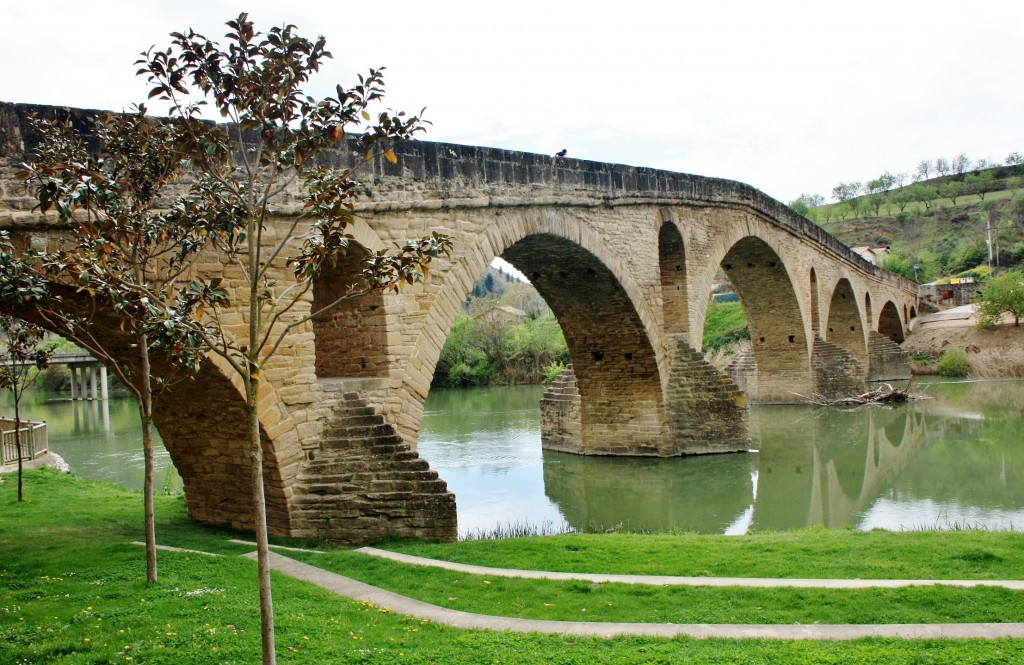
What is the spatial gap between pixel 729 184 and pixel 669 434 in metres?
6.59

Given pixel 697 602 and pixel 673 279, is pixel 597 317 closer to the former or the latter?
pixel 673 279

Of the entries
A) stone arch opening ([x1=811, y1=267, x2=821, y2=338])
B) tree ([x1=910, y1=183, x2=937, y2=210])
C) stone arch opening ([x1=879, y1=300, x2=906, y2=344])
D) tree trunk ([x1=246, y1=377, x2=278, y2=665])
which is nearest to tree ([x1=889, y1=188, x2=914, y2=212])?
tree ([x1=910, y1=183, x2=937, y2=210])

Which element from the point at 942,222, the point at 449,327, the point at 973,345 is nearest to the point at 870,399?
the point at 973,345

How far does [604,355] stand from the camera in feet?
52.4

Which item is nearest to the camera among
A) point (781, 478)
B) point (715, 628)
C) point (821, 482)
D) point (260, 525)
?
point (260, 525)

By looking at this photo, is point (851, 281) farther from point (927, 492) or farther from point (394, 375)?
point (394, 375)

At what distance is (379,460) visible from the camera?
832 cm

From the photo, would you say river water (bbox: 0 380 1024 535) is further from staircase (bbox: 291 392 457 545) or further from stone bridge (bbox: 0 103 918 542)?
staircase (bbox: 291 392 457 545)

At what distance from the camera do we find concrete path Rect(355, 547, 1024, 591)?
6.07m

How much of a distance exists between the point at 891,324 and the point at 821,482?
105 ft

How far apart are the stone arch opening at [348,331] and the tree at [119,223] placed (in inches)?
89.9

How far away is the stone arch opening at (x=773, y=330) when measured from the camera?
24078 mm

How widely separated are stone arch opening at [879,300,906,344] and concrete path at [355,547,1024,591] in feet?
125

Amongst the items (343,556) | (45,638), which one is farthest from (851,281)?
(45,638)
